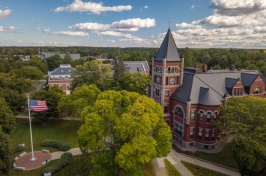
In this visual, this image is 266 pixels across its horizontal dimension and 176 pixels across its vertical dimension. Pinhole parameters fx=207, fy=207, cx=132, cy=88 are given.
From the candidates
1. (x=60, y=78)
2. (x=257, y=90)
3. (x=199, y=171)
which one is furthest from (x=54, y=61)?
(x=199, y=171)

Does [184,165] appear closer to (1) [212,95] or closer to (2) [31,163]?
(1) [212,95]

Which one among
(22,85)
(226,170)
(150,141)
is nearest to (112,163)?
(150,141)

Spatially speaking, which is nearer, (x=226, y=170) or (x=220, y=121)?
(x=226, y=170)

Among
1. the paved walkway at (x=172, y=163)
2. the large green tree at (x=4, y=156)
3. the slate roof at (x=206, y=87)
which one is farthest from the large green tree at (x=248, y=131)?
the large green tree at (x=4, y=156)

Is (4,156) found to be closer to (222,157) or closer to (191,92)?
(191,92)

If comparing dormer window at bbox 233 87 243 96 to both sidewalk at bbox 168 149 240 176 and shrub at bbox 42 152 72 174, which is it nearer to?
sidewalk at bbox 168 149 240 176
